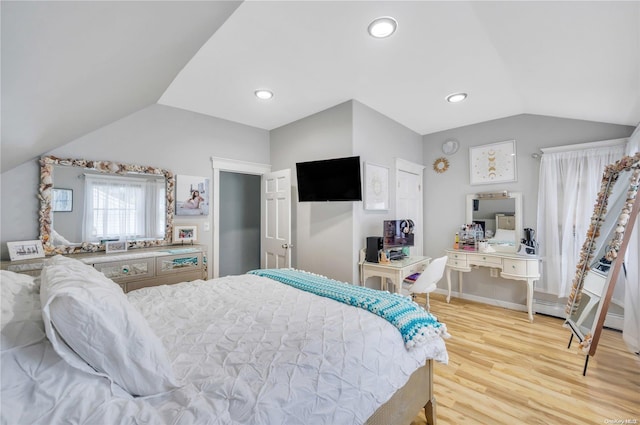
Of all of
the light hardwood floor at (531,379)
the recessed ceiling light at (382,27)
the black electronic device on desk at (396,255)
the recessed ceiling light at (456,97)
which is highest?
the recessed ceiling light at (456,97)

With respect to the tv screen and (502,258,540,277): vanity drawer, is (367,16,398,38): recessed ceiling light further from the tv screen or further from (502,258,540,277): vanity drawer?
(502,258,540,277): vanity drawer

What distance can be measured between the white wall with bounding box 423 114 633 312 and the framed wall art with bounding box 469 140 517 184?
0.21 ft

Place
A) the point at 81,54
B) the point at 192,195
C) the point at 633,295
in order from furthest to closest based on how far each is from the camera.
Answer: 1. the point at 192,195
2. the point at 633,295
3. the point at 81,54

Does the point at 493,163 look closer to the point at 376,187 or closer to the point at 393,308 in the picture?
A: the point at 376,187

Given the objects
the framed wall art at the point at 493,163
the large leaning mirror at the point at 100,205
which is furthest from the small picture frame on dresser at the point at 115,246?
the framed wall art at the point at 493,163

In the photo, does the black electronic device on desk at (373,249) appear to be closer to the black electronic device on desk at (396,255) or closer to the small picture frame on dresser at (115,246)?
the black electronic device on desk at (396,255)

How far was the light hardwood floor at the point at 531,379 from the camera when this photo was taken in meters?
1.75

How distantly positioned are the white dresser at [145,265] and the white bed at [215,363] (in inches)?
45.3

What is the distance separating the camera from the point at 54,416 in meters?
0.66

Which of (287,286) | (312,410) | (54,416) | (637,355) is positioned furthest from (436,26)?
Result: (637,355)

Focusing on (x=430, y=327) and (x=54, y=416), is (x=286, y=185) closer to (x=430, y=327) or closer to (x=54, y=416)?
(x=430, y=327)

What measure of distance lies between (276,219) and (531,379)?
3124mm

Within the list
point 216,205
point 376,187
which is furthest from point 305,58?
point 216,205

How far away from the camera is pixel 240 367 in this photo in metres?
1.04
